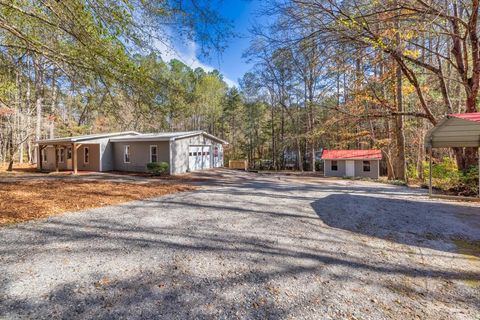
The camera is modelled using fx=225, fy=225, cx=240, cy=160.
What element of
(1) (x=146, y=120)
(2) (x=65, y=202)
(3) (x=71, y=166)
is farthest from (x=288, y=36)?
(3) (x=71, y=166)

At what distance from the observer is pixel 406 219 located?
4.97 metres

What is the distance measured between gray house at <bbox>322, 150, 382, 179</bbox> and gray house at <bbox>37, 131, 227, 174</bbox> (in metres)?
10.1

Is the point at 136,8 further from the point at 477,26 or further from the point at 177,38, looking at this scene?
the point at 477,26

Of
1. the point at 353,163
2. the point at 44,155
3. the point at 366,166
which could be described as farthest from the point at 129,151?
the point at 366,166

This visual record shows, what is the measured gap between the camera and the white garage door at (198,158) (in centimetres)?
1633

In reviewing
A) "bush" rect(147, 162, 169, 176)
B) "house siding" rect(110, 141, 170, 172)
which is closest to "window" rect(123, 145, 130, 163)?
"house siding" rect(110, 141, 170, 172)

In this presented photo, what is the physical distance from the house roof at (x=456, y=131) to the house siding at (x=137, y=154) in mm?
13098

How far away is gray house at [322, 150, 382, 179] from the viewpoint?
17.8 metres

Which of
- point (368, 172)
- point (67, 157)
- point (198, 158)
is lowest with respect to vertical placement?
point (368, 172)

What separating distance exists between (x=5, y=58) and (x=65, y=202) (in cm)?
368

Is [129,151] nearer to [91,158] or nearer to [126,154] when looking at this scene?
[126,154]

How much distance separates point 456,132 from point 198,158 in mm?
14139

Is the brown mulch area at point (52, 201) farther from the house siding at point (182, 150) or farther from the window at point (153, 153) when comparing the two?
the window at point (153, 153)

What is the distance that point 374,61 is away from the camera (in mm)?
6637
